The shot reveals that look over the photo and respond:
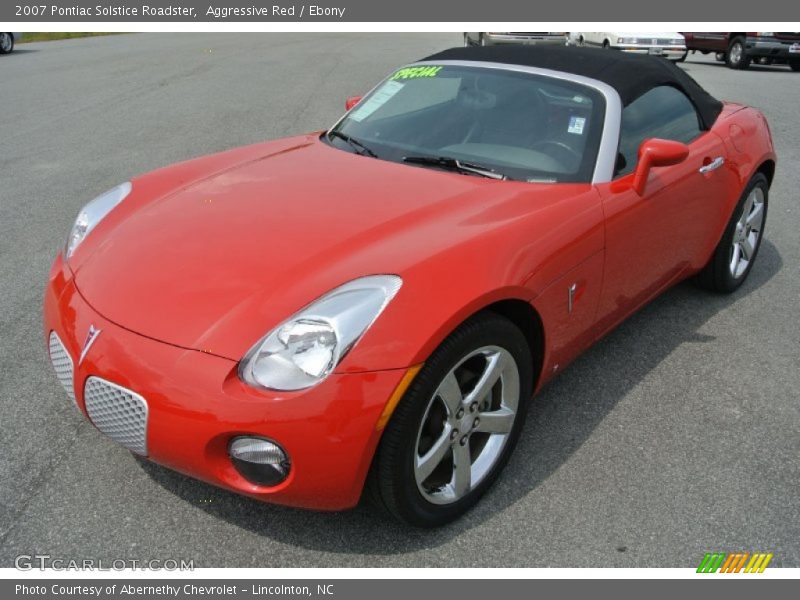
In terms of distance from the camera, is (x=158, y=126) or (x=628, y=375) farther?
(x=158, y=126)

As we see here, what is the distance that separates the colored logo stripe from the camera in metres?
2.29

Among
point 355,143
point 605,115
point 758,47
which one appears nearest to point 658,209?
point 605,115

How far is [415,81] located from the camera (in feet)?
12.3

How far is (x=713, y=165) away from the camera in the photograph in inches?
145

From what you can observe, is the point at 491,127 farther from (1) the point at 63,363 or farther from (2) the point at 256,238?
(1) the point at 63,363

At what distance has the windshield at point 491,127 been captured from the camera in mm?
3016

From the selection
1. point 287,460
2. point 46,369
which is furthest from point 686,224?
point 46,369

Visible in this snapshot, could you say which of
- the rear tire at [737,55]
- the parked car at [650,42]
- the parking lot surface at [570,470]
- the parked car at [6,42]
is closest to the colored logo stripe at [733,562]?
the parking lot surface at [570,470]

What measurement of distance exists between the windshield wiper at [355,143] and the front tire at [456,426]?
1.25 m

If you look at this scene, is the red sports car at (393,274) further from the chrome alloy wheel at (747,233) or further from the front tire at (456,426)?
the chrome alloy wheel at (747,233)

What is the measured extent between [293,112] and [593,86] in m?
6.80

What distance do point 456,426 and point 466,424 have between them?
57mm

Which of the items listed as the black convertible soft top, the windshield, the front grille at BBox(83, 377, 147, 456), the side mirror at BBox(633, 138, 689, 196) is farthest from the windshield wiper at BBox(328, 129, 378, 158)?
the front grille at BBox(83, 377, 147, 456)

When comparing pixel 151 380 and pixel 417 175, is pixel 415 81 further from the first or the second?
pixel 151 380
